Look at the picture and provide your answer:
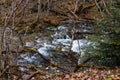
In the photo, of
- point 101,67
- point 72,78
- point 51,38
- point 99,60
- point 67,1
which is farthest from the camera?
point 67,1

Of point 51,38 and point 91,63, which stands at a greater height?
point 91,63

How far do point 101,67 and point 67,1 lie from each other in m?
11.9

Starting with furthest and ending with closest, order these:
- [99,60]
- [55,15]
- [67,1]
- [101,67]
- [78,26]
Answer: [67,1], [55,15], [78,26], [99,60], [101,67]

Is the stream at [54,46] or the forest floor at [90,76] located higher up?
the forest floor at [90,76]

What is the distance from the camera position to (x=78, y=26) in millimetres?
17938

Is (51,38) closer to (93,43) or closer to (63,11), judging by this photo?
(63,11)

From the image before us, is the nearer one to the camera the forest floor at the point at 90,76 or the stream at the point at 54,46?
the forest floor at the point at 90,76

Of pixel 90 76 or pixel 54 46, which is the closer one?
pixel 90 76

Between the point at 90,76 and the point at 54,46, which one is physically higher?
the point at 90,76

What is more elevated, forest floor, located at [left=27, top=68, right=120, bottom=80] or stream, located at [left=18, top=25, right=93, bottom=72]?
forest floor, located at [left=27, top=68, right=120, bottom=80]

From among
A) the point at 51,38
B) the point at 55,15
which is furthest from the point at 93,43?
the point at 55,15

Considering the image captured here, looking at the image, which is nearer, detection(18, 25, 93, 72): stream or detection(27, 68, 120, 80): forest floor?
detection(27, 68, 120, 80): forest floor

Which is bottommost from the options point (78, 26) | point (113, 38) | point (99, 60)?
point (78, 26)

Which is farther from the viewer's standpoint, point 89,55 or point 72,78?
point 89,55
